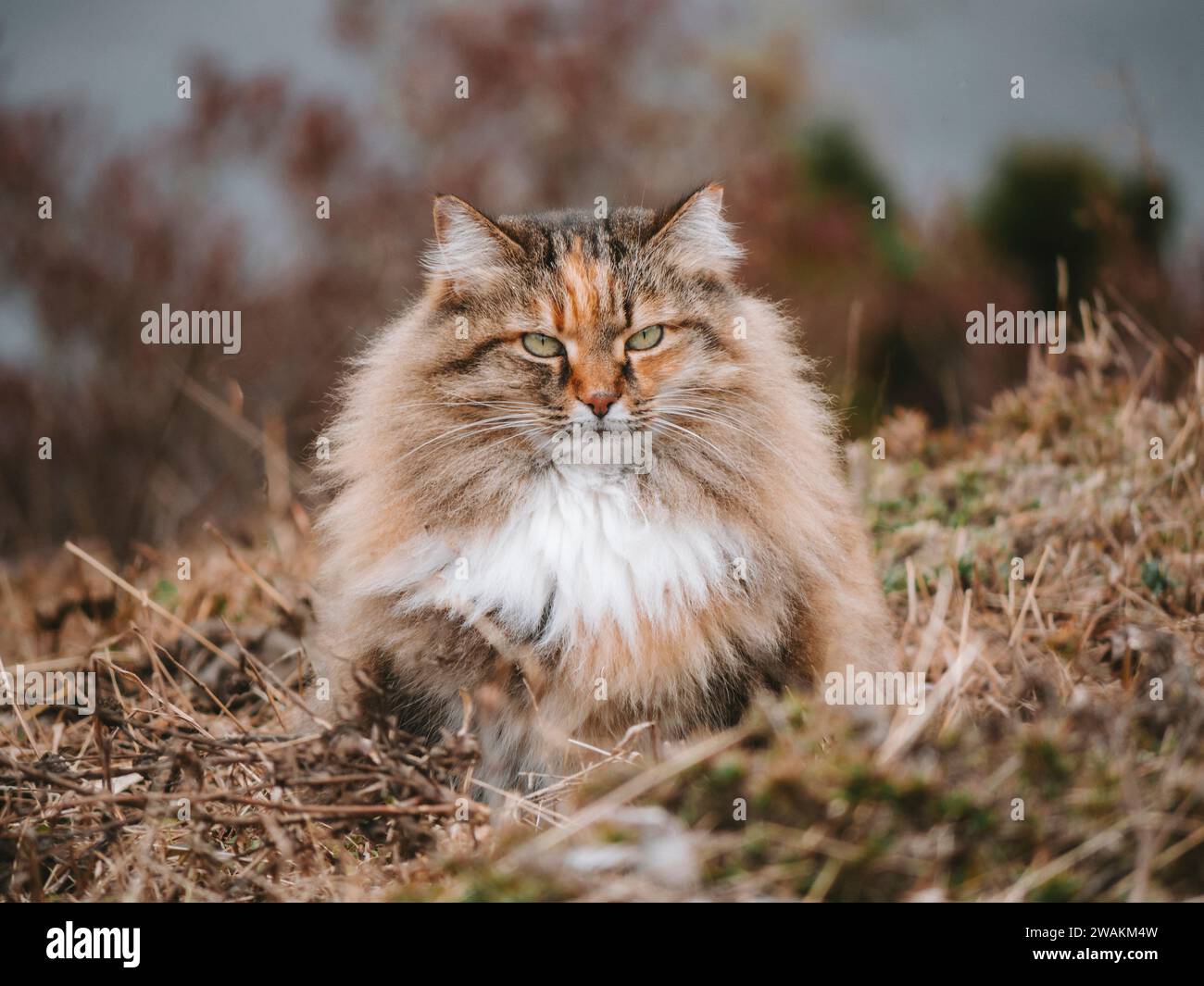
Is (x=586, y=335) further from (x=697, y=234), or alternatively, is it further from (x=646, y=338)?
(x=697, y=234)

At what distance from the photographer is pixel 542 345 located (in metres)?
2.91

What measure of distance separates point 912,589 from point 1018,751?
152 cm

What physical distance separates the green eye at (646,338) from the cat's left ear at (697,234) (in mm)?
216

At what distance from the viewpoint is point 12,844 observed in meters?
2.51

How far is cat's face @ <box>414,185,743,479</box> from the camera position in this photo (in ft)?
9.33

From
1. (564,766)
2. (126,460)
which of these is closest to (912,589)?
(564,766)

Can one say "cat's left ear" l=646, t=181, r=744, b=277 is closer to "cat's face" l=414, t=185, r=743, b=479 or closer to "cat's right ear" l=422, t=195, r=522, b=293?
"cat's face" l=414, t=185, r=743, b=479

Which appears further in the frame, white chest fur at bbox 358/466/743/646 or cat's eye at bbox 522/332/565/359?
cat's eye at bbox 522/332/565/359

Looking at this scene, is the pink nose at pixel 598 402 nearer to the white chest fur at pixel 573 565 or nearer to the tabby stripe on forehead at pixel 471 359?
the white chest fur at pixel 573 565

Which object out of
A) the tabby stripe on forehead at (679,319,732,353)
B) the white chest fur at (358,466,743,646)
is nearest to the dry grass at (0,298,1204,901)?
the white chest fur at (358,466,743,646)

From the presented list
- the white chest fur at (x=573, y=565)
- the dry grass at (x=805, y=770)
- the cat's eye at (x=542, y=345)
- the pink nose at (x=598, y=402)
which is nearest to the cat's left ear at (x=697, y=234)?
the cat's eye at (x=542, y=345)

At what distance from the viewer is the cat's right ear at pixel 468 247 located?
9.68ft

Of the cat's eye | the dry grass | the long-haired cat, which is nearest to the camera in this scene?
the dry grass
